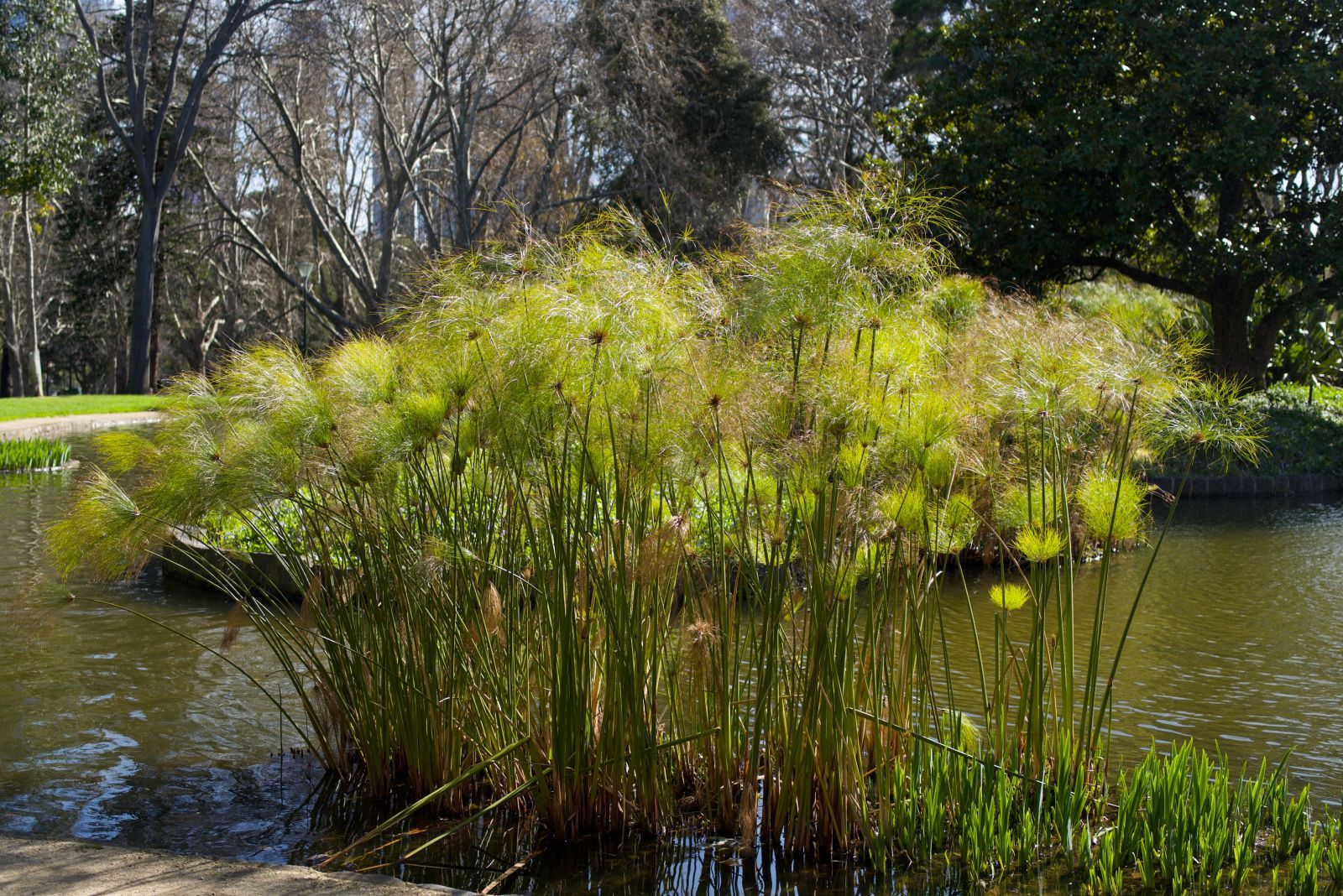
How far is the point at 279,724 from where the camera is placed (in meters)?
5.68

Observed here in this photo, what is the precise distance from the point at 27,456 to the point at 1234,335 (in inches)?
727

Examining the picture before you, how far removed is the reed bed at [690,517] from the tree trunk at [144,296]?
90.4ft

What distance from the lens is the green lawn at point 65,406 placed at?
22125mm

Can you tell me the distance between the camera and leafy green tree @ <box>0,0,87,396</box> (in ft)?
74.9

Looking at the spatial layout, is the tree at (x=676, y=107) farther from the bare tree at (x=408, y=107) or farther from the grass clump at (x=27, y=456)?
the grass clump at (x=27, y=456)

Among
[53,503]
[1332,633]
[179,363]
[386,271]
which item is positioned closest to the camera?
[1332,633]

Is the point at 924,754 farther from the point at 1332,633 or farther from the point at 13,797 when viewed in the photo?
the point at 1332,633

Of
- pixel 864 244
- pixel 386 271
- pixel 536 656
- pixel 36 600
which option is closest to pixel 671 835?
pixel 536 656

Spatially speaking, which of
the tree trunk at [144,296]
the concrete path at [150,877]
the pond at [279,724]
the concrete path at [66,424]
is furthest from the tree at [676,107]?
the concrete path at [150,877]

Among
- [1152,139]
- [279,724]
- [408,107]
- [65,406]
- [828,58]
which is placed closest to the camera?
[279,724]

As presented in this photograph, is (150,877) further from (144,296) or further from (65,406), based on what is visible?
(144,296)

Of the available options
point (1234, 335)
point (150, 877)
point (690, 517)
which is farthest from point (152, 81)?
point (150, 877)

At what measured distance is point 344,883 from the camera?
3.34m

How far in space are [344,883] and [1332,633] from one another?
6.78 meters
